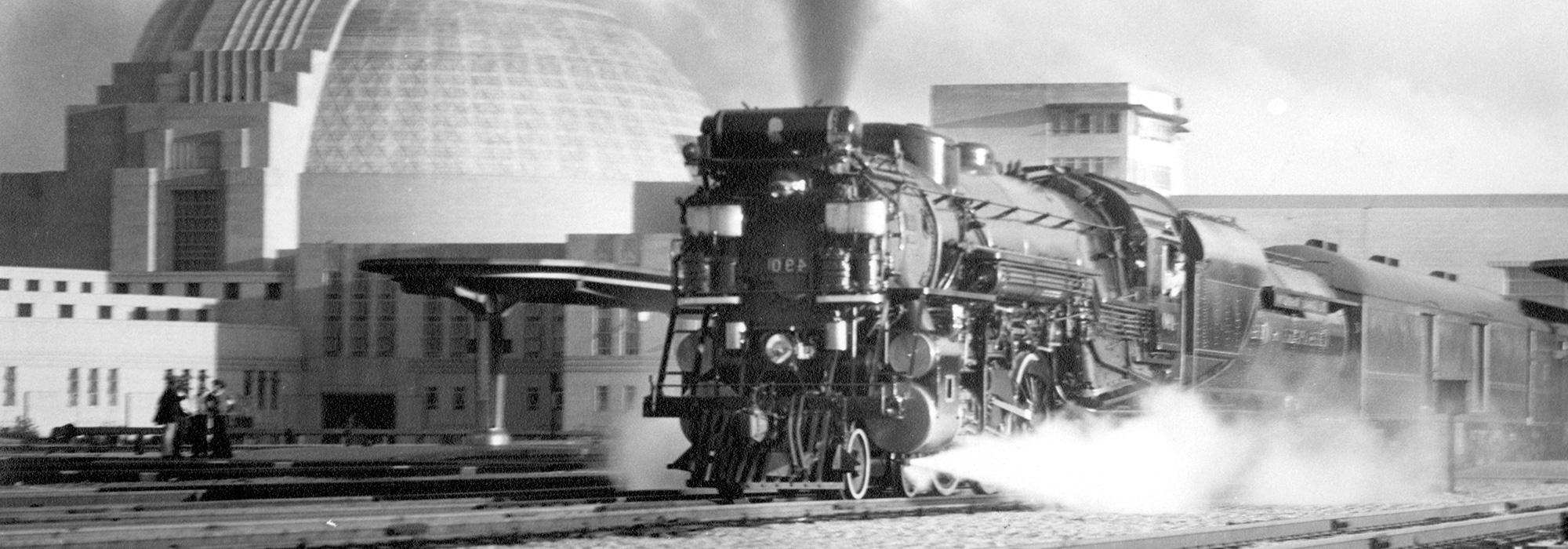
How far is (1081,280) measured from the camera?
2420 centimetres

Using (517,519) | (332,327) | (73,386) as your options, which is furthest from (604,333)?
(517,519)

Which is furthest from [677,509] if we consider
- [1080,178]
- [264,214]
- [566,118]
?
[566,118]

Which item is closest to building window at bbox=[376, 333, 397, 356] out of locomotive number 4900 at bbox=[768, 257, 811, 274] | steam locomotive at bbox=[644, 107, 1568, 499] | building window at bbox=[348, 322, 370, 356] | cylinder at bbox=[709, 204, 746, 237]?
building window at bbox=[348, 322, 370, 356]

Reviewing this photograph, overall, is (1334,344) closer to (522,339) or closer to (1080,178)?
(1080,178)

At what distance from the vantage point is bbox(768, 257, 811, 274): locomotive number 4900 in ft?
70.7

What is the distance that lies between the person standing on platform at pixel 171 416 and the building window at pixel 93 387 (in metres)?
46.3

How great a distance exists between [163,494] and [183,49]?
10890cm

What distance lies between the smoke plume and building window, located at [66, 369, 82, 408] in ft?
199

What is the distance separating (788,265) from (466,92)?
354ft

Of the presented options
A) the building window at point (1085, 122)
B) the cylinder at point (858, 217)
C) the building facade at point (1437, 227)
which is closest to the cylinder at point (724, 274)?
the cylinder at point (858, 217)

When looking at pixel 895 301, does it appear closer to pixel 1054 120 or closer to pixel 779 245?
pixel 779 245

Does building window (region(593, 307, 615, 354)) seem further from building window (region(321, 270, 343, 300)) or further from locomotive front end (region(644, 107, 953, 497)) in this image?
locomotive front end (region(644, 107, 953, 497))

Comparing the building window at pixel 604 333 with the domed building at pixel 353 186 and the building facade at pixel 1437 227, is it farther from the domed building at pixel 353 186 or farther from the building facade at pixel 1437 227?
the building facade at pixel 1437 227

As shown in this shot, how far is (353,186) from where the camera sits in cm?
11288
